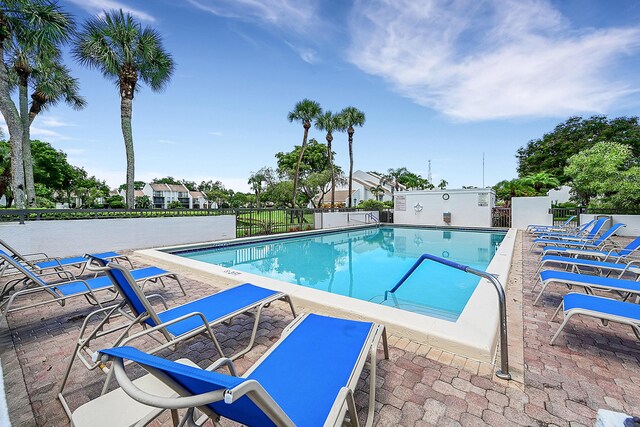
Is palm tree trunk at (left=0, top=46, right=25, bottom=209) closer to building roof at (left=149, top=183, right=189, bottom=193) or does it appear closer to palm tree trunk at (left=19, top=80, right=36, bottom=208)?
palm tree trunk at (left=19, top=80, right=36, bottom=208)

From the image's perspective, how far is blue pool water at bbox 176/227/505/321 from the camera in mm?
5742

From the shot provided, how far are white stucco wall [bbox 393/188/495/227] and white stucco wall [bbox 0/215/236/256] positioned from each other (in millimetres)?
14568

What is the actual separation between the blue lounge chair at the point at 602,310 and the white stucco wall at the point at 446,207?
17967 mm

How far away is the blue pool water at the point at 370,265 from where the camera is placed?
574 centimetres

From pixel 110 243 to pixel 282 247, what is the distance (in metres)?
5.96

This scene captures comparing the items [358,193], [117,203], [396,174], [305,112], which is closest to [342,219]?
[305,112]

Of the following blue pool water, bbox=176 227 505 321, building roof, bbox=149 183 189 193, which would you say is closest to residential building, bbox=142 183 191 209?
building roof, bbox=149 183 189 193

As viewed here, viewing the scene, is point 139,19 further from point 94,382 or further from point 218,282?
point 94,382

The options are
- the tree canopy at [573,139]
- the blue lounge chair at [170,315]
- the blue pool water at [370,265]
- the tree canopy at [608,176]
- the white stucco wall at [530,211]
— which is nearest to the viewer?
→ the blue lounge chair at [170,315]

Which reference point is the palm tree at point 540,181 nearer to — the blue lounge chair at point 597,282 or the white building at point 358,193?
the blue lounge chair at point 597,282

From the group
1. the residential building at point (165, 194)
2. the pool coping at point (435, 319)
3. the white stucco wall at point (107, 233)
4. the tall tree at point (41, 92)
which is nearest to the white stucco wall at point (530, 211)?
the pool coping at point (435, 319)

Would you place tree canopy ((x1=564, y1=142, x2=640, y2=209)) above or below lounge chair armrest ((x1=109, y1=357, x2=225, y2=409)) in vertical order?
above

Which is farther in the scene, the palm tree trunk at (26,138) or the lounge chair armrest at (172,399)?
the palm tree trunk at (26,138)

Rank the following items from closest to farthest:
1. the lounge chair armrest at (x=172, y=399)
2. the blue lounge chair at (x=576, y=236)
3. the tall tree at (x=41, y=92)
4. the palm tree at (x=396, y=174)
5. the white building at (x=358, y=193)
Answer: the lounge chair armrest at (x=172, y=399) → the blue lounge chair at (x=576, y=236) → the tall tree at (x=41, y=92) → the white building at (x=358, y=193) → the palm tree at (x=396, y=174)
